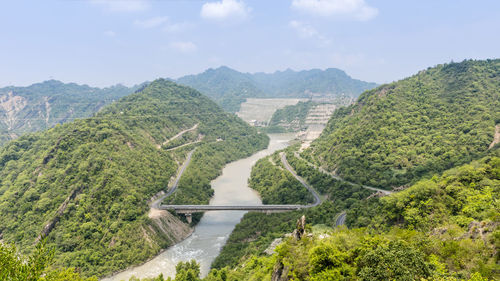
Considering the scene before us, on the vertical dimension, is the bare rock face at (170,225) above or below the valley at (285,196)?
below

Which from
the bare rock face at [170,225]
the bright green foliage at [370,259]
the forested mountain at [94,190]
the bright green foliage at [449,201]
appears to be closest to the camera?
the bright green foliage at [370,259]

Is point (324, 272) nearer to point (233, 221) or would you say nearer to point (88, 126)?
point (233, 221)

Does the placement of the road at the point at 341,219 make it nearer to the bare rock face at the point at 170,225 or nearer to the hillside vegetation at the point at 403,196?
the hillside vegetation at the point at 403,196

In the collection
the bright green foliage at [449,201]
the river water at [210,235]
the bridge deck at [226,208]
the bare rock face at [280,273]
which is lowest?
the river water at [210,235]

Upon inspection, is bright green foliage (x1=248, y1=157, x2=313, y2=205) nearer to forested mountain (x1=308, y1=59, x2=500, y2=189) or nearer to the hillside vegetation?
the hillside vegetation

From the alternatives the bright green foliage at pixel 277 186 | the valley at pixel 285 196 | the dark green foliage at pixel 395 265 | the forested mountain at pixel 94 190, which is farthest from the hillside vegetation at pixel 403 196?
the forested mountain at pixel 94 190

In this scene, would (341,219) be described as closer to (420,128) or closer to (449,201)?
(449,201)

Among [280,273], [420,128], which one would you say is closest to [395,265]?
[280,273]
